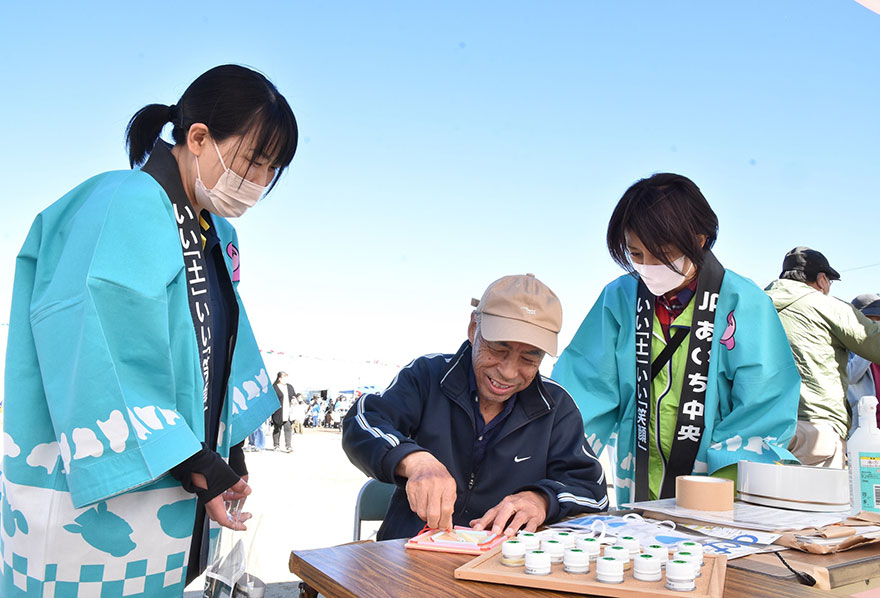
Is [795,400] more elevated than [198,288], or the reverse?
[198,288]

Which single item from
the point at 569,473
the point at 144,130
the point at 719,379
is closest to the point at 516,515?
the point at 569,473

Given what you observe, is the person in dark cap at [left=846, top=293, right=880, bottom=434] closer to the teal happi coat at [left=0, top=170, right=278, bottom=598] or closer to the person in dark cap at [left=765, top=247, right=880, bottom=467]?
the person in dark cap at [left=765, top=247, right=880, bottom=467]

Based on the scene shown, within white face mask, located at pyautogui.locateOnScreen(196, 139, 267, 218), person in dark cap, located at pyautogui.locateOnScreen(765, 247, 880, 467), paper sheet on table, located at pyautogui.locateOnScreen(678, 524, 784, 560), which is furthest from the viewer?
person in dark cap, located at pyautogui.locateOnScreen(765, 247, 880, 467)

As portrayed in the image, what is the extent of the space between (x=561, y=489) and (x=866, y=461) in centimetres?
80

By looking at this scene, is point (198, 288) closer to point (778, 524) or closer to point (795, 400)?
point (778, 524)

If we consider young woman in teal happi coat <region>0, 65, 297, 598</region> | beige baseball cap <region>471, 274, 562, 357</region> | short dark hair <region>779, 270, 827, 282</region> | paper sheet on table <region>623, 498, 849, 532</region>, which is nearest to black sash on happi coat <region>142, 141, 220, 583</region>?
young woman in teal happi coat <region>0, 65, 297, 598</region>

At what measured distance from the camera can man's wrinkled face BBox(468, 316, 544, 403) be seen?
1703mm

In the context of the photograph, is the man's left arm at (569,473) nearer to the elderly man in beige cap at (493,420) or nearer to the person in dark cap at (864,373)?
the elderly man in beige cap at (493,420)

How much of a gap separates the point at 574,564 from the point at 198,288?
3.48 ft

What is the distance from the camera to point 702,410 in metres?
2.03

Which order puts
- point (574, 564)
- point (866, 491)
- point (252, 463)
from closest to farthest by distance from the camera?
1. point (574, 564)
2. point (866, 491)
3. point (252, 463)

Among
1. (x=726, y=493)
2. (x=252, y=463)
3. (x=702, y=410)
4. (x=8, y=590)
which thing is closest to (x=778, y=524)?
(x=726, y=493)

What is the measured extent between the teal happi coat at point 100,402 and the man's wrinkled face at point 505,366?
2.34 feet

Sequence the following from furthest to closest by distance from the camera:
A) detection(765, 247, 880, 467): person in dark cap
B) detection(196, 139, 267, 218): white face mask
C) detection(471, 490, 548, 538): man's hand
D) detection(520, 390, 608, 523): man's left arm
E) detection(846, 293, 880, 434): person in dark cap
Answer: detection(846, 293, 880, 434): person in dark cap → detection(765, 247, 880, 467): person in dark cap → detection(196, 139, 267, 218): white face mask → detection(520, 390, 608, 523): man's left arm → detection(471, 490, 548, 538): man's hand
